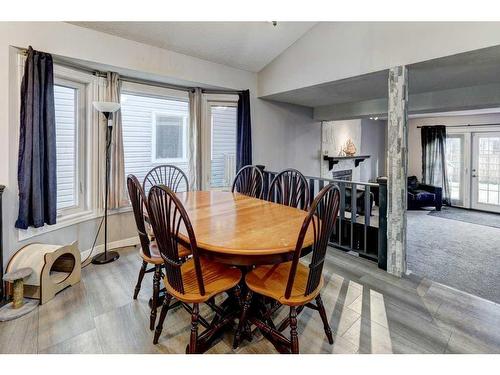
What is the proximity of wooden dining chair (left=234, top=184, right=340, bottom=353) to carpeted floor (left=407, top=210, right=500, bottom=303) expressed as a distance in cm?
192

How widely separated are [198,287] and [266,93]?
3.37m

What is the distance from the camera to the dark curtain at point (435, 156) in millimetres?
7082

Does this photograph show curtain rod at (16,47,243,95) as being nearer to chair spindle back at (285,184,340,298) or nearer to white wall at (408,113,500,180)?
chair spindle back at (285,184,340,298)

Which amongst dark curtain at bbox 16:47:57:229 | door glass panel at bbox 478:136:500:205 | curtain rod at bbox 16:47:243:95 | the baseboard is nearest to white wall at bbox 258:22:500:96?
curtain rod at bbox 16:47:243:95

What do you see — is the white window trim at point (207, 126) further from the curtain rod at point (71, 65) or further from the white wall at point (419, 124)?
the white wall at point (419, 124)

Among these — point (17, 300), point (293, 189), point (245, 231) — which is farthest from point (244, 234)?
point (17, 300)

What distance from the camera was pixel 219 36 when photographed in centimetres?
327

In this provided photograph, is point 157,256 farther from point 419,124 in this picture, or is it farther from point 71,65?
point 419,124

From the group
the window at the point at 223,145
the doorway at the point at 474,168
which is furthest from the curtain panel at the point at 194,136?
the doorway at the point at 474,168

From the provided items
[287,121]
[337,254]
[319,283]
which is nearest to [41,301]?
[319,283]

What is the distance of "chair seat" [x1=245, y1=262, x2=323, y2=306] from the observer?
4.89ft

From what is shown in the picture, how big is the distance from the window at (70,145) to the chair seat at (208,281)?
6.43 feet
